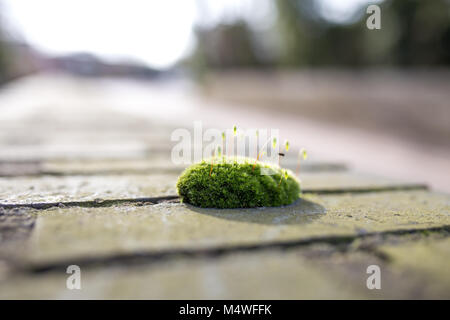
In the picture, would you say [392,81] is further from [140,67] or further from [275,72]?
[140,67]

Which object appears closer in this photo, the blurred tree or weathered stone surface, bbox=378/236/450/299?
weathered stone surface, bbox=378/236/450/299

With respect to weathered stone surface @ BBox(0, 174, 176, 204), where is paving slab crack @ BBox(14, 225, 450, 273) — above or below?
below

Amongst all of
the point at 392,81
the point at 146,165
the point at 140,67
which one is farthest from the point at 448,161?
the point at 140,67

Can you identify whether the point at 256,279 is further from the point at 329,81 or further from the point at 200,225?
the point at 329,81

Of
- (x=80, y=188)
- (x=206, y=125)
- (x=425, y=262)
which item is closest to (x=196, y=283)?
(x=425, y=262)

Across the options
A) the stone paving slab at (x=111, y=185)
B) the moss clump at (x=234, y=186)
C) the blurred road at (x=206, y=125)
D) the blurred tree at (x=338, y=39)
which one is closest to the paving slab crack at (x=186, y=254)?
the moss clump at (x=234, y=186)

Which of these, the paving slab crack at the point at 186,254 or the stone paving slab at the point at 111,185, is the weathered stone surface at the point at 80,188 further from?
the paving slab crack at the point at 186,254

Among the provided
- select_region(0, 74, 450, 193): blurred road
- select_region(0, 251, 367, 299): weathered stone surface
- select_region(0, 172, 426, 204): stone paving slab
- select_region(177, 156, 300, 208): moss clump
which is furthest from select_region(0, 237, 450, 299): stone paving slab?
select_region(0, 74, 450, 193): blurred road

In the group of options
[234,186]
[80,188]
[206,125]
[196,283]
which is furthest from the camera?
[206,125]

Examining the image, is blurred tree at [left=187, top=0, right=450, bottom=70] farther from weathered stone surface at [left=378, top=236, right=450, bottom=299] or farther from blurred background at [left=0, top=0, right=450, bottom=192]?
weathered stone surface at [left=378, top=236, right=450, bottom=299]
